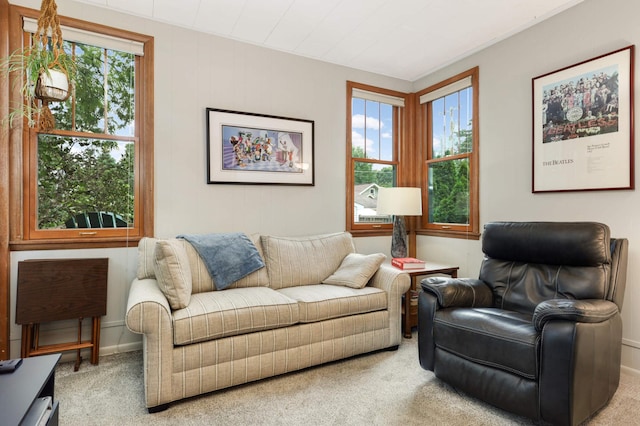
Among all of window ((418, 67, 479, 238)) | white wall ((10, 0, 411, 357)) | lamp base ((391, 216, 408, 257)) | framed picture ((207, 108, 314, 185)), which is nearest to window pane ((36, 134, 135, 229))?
white wall ((10, 0, 411, 357))

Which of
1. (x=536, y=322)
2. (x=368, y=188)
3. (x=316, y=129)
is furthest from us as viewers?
(x=368, y=188)

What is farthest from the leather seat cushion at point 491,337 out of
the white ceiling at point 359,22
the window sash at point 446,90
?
the window sash at point 446,90

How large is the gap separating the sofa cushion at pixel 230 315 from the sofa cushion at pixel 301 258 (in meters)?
0.44

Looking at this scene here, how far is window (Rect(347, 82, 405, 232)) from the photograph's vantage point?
152 inches

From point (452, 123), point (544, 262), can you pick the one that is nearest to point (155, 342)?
point (544, 262)

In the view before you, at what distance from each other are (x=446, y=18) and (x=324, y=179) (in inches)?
68.3

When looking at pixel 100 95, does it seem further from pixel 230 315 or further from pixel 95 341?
pixel 230 315

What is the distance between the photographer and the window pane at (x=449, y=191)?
11.8 ft

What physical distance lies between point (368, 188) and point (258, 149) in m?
1.32

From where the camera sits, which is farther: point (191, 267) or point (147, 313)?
point (191, 267)

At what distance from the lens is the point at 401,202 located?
132 inches

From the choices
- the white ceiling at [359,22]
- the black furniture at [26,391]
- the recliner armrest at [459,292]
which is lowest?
the black furniture at [26,391]

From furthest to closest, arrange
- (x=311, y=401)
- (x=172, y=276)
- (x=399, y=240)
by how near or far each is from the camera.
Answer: (x=399, y=240), (x=172, y=276), (x=311, y=401)

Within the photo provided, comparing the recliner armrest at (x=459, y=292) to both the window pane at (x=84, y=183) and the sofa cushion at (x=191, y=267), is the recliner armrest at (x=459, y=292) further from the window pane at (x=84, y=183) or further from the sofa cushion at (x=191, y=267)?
the window pane at (x=84, y=183)
